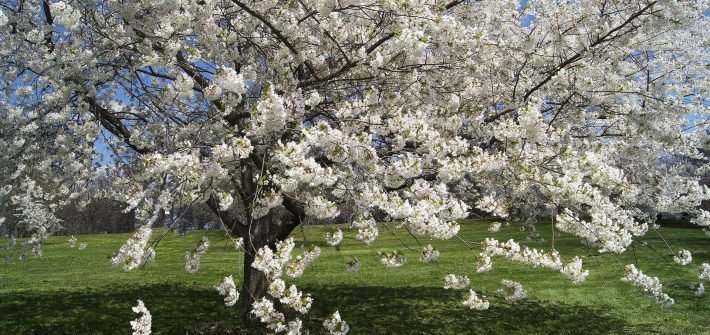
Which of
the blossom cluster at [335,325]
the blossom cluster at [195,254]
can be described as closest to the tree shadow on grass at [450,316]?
the blossom cluster at [195,254]

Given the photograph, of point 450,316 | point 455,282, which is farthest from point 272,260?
point 450,316

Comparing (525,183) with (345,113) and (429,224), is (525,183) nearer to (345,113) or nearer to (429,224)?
(429,224)

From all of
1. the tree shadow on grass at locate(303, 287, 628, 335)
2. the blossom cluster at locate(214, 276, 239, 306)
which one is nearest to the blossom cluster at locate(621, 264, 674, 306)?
the blossom cluster at locate(214, 276, 239, 306)

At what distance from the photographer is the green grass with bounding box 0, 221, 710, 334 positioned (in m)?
9.48

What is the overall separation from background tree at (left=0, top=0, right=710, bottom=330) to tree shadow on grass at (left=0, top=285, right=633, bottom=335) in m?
2.22

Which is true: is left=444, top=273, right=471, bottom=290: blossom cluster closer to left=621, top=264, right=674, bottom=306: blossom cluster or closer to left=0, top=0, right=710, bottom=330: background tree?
left=0, top=0, right=710, bottom=330: background tree

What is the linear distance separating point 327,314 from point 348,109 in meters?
5.84

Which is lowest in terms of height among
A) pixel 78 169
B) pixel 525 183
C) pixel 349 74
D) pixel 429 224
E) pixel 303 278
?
pixel 303 278

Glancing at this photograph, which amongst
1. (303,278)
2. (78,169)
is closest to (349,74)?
(78,169)

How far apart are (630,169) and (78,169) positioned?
779cm

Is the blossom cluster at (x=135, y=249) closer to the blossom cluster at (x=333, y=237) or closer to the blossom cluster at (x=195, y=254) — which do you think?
the blossom cluster at (x=195, y=254)

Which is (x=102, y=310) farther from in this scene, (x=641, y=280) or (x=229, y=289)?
(x=641, y=280)

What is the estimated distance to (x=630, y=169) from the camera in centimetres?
866

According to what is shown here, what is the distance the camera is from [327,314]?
33.6 ft
